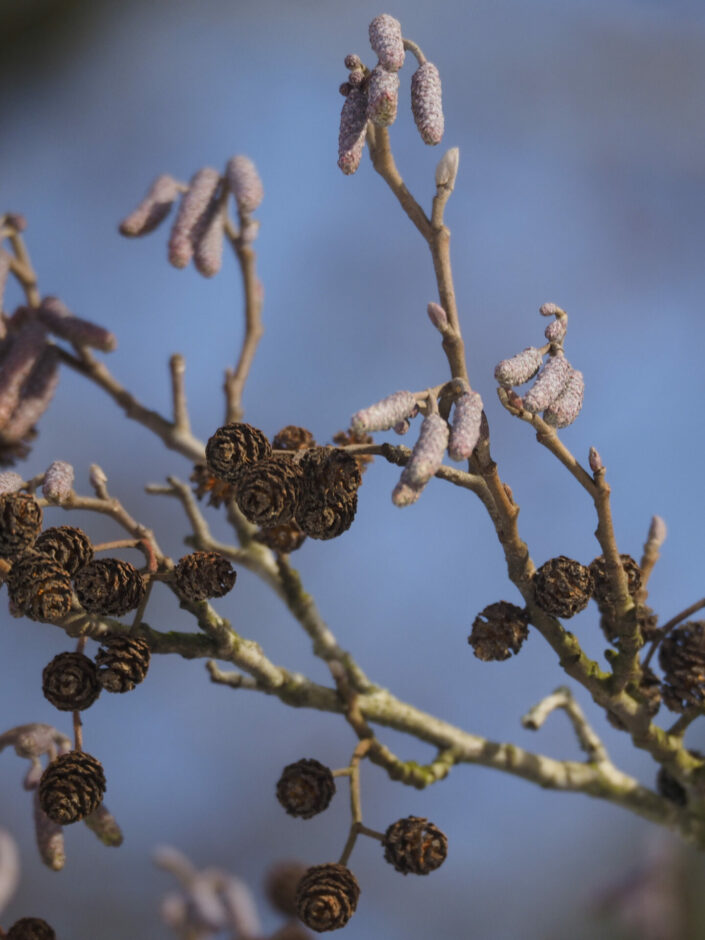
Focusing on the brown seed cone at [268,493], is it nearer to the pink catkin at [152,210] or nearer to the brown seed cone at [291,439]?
the brown seed cone at [291,439]

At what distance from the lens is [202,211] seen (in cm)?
97

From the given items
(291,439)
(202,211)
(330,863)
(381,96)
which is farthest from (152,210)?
(330,863)

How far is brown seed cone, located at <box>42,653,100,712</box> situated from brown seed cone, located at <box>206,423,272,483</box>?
0.16 m

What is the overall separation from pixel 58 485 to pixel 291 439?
207 millimetres

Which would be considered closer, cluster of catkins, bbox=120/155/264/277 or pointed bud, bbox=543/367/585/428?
pointed bud, bbox=543/367/585/428

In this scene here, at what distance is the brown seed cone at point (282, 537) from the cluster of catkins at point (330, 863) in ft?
0.70

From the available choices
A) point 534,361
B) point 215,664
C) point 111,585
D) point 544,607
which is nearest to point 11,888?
point 215,664

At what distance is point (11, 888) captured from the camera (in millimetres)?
950

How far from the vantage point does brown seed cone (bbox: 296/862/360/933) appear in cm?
68

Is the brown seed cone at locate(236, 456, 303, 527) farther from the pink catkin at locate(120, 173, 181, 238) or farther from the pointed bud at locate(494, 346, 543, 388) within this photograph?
the pink catkin at locate(120, 173, 181, 238)

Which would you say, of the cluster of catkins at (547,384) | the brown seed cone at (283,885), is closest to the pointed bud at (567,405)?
the cluster of catkins at (547,384)

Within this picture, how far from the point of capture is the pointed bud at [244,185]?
3.17ft

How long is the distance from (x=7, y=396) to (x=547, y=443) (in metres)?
0.51

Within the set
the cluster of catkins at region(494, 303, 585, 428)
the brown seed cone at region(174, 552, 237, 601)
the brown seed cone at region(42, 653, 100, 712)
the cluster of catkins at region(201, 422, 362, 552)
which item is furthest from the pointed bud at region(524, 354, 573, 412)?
the brown seed cone at region(42, 653, 100, 712)
